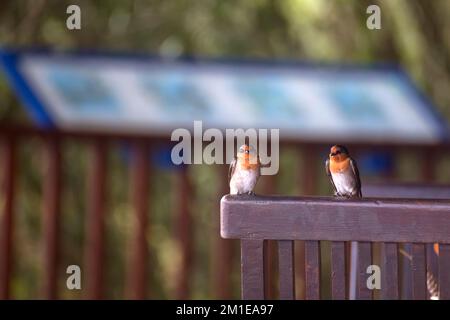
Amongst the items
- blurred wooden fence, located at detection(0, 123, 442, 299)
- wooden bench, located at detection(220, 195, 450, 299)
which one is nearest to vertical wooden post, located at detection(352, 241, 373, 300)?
wooden bench, located at detection(220, 195, 450, 299)

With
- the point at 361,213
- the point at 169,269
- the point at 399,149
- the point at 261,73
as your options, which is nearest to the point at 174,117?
the point at 261,73

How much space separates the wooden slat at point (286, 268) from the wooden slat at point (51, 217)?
2074 mm

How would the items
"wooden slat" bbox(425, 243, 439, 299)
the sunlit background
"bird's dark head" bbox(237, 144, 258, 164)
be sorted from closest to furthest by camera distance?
1. "wooden slat" bbox(425, 243, 439, 299)
2. "bird's dark head" bbox(237, 144, 258, 164)
3. the sunlit background

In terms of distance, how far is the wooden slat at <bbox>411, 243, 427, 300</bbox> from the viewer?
1.71 meters

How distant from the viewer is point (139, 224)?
12.4 feet

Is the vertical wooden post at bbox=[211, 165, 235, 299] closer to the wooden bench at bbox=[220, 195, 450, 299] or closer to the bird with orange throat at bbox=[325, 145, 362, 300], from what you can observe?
the bird with orange throat at bbox=[325, 145, 362, 300]

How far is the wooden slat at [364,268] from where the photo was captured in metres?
1.72

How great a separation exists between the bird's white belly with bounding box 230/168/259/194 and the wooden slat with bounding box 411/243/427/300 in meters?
0.54

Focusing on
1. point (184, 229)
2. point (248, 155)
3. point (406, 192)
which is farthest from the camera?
point (184, 229)

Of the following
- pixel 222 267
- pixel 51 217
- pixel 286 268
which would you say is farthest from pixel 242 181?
pixel 222 267

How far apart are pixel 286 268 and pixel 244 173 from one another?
1.51ft

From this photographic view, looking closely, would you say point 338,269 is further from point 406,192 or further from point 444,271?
point 406,192

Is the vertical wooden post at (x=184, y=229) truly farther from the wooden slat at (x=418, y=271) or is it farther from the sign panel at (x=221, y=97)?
the wooden slat at (x=418, y=271)

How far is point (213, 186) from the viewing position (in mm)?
5297
